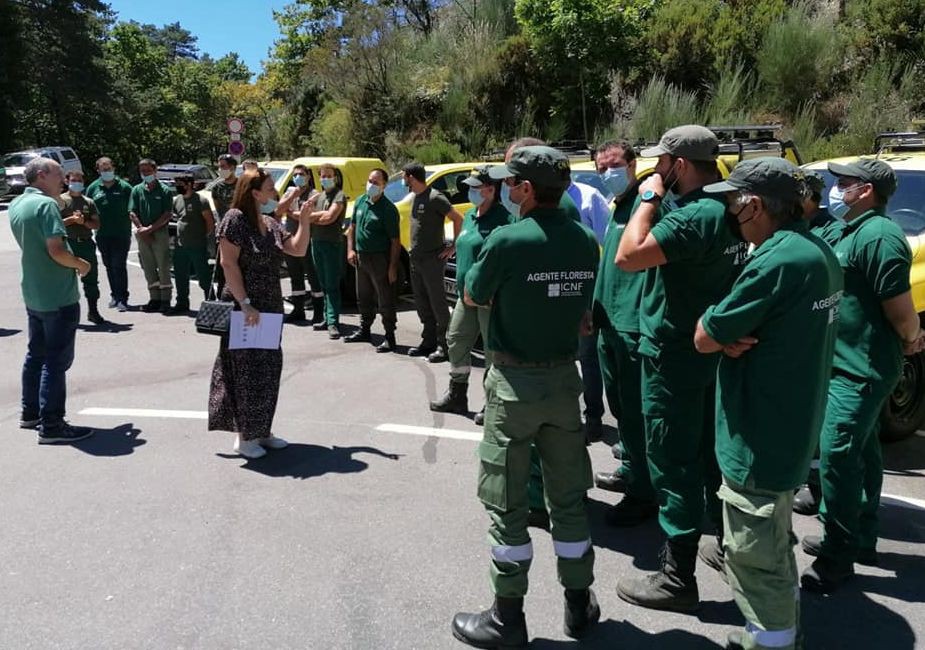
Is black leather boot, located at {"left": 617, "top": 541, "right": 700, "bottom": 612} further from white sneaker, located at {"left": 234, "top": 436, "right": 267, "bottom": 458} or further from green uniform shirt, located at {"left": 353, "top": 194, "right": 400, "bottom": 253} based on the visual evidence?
green uniform shirt, located at {"left": 353, "top": 194, "right": 400, "bottom": 253}

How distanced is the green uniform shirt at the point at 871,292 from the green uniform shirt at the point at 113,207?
344 inches

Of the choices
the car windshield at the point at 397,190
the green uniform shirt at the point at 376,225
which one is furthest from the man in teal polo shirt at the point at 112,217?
the green uniform shirt at the point at 376,225

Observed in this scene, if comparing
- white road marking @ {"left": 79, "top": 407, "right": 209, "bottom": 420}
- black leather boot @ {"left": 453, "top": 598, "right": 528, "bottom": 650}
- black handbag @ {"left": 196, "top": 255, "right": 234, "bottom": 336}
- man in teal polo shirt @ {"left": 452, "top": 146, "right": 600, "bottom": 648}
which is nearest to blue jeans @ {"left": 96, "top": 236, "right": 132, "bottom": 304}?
white road marking @ {"left": 79, "top": 407, "right": 209, "bottom": 420}

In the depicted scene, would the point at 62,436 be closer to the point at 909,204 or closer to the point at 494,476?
the point at 494,476

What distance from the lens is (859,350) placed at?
3.48 m

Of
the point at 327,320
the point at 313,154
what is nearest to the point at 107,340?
the point at 327,320

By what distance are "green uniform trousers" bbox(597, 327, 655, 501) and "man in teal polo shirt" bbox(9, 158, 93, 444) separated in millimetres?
3661

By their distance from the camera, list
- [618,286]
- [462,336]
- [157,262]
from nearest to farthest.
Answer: [618,286], [462,336], [157,262]

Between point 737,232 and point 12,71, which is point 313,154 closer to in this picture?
point 12,71

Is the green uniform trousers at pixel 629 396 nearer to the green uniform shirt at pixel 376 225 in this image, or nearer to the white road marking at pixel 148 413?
the white road marking at pixel 148 413

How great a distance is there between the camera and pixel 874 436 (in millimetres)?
3654

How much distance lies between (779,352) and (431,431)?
135 inches

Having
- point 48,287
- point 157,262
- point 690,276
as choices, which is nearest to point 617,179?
point 690,276

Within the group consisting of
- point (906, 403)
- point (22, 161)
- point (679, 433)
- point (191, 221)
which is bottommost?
point (906, 403)
